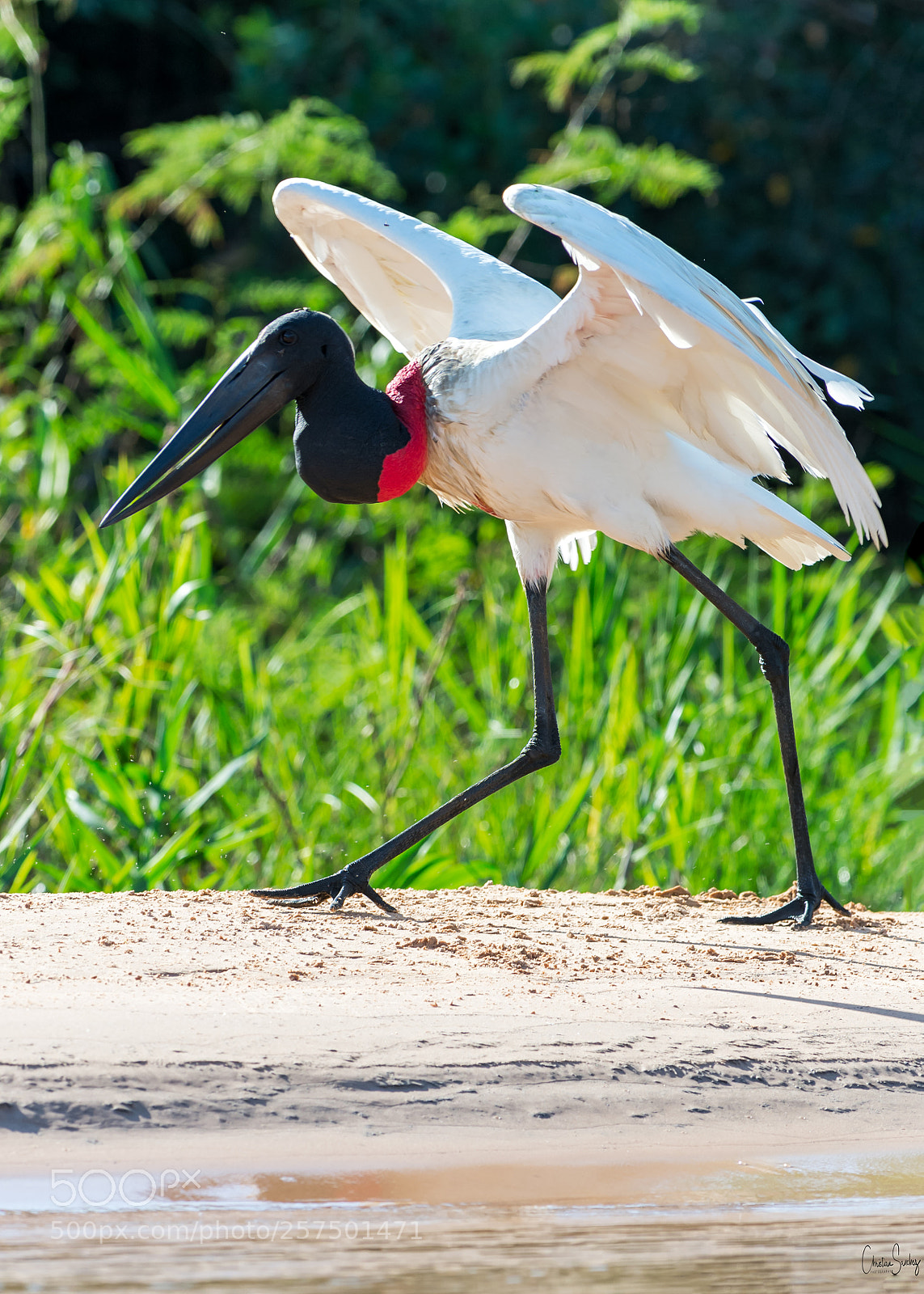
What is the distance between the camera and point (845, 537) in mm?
9438

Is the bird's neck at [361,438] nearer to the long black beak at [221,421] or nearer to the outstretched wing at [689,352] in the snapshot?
the long black beak at [221,421]

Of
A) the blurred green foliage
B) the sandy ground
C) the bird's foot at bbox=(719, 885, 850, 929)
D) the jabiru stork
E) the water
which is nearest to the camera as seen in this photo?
the water

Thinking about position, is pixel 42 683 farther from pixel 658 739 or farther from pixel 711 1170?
pixel 711 1170

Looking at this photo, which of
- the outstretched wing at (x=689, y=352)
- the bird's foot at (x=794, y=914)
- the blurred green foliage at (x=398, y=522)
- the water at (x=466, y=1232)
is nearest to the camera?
the water at (x=466, y=1232)

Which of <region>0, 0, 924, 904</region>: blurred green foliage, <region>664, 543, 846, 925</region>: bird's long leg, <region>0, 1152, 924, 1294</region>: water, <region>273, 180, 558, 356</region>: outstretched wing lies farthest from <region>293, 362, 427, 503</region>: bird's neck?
<region>0, 1152, 924, 1294</region>: water

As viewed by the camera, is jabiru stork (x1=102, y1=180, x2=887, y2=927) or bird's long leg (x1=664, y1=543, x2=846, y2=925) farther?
bird's long leg (x1=664, y1=543, x2=846, y2=925)

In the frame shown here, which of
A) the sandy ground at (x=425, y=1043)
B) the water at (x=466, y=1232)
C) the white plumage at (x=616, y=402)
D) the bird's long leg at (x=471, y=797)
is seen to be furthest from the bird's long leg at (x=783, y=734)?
the water at (x=466, y=1232)

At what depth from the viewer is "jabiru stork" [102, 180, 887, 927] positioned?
3582mm

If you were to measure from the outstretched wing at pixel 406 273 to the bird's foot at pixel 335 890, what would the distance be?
1407mm

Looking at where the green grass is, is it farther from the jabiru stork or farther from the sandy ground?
the sandy ground

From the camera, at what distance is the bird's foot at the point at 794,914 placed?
3.74 m

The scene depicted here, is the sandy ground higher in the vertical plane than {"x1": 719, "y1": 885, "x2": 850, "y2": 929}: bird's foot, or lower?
higher

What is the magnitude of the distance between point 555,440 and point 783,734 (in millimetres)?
939
